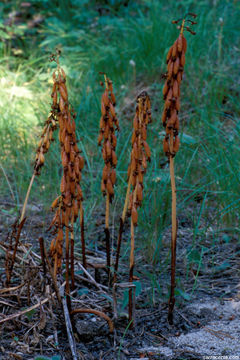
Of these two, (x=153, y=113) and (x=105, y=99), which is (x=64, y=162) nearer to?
(x=105, y=99)

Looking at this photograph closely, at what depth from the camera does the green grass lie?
9.04ft

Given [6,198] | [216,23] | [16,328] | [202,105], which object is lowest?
[6,198]

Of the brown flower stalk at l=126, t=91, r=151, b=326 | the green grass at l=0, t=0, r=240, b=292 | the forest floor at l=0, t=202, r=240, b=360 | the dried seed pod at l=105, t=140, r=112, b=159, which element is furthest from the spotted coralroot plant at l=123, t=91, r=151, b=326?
the green grass at l=0, t=0, r=240, b=292

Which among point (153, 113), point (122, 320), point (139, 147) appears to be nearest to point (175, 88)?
point (139, 147)

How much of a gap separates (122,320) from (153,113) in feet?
8.66

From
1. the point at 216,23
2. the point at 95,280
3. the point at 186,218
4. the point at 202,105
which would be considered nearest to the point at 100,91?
the point at 202,105

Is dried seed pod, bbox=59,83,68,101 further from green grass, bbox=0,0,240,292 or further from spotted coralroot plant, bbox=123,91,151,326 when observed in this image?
green grass, bbox=0,0,240,292

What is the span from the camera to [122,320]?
6.54 feet

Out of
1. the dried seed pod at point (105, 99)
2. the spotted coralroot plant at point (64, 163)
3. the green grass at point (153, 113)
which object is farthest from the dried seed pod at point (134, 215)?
the green grass at point (153, 113)

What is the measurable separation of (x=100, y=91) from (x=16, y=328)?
324 centimetres

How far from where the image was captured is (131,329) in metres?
1.97

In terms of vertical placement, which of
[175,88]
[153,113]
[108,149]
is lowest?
[153,113]

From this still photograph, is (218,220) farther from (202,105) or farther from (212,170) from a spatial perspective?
(202,105)

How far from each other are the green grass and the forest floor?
313 millimetres
